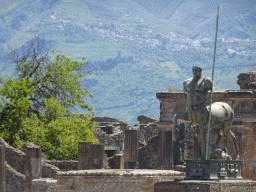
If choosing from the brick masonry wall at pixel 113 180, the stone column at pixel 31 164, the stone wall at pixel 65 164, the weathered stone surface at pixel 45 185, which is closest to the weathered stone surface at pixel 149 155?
the stone wall at pixel 65 164

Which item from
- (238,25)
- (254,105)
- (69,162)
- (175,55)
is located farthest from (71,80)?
(238,25)

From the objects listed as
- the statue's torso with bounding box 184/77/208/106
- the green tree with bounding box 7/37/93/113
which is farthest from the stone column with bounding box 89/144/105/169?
the green tree with bounding box 7/37/93/113

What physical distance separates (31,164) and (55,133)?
7360mm

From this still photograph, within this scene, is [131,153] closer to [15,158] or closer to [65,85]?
→ [15,158]

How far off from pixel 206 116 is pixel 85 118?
20734 mm

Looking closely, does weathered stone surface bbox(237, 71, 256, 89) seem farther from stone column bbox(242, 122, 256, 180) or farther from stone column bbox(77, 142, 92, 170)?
stone column bbox(77, 142, 92, 170)

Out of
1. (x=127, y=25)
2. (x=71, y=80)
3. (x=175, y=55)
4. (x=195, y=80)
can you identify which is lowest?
(x=195, y=80)

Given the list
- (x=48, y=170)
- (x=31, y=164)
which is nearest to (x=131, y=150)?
(x=48, y=170)

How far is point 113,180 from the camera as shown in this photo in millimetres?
14609

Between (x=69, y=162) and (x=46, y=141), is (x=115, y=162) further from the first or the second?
(x=46, y=141)

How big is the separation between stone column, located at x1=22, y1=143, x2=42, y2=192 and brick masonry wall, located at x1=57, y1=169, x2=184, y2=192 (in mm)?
7318

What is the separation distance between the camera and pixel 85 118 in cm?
3338

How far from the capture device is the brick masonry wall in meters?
14.4

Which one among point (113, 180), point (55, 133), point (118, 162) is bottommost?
point (113, 180)
